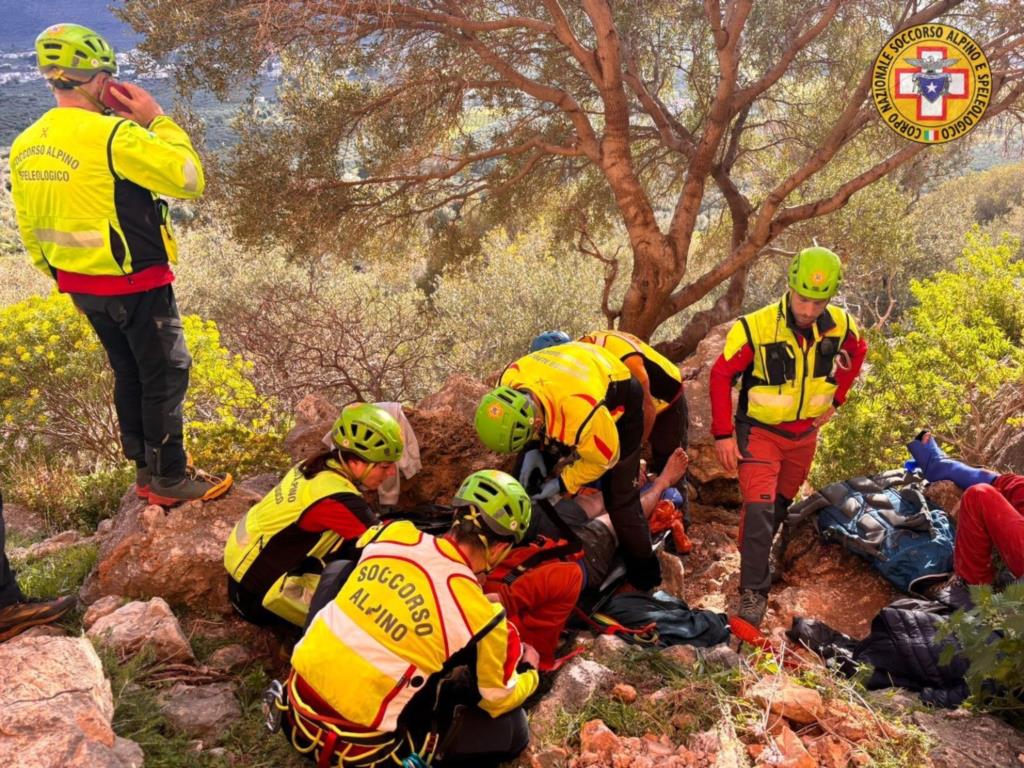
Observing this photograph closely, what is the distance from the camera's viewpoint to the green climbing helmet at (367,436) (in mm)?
3764

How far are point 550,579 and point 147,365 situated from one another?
236 centimetres

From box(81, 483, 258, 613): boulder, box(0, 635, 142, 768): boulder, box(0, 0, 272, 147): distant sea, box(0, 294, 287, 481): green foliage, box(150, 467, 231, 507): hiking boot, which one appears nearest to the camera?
box(0, 635, 142, 768): boulder

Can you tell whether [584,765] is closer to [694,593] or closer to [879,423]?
[694,593]

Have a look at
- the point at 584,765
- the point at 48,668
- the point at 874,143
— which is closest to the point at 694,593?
the point at 584,765

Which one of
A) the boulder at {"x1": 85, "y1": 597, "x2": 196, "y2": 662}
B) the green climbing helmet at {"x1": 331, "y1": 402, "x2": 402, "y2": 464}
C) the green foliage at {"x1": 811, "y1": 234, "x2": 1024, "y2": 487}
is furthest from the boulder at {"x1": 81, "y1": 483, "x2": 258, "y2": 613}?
the green foliage at {"x1": 811, "y1": 234, "x2": 1024, "y2": 487}

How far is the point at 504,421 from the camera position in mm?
3922

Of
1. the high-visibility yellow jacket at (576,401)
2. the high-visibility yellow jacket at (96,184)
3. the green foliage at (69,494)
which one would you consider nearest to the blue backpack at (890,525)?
the high-visibility yellow jacket at (576,401)

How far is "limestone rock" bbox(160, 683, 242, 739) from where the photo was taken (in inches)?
126

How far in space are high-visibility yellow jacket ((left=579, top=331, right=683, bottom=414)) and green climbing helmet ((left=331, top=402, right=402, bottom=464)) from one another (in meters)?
1.78

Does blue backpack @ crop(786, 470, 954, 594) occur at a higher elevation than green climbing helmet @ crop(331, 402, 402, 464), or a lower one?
lower

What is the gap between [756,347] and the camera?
15.2ft

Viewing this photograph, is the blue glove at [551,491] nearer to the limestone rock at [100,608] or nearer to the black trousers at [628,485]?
the black trousers at [628,485]

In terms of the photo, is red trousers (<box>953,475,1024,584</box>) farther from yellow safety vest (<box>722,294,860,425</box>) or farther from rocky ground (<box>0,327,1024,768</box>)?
rocky ground (<box>0,327,1024,768</box>)

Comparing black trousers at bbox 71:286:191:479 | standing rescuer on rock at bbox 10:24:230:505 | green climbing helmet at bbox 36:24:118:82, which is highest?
green climbing helmet at bbox 36:24:118:82
